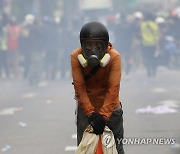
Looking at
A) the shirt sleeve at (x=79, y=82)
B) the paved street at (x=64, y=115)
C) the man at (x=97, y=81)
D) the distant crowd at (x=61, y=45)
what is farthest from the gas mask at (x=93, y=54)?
the distant crowd at (x=61, y=45)

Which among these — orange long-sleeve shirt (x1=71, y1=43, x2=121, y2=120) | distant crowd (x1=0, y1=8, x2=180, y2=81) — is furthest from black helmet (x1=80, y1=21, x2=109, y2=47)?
distant crowd (x1=0, y1=8, x2=180, y2=81)

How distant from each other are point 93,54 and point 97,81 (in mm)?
289

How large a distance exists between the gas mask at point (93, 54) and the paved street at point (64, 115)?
2455mm

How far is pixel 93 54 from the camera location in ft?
13.1

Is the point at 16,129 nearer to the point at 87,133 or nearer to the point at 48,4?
the point at 87,133

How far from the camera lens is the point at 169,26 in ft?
55.5

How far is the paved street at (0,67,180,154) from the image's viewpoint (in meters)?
6.71

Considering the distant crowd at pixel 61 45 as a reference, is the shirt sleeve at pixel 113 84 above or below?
above

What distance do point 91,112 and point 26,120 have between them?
4801 millimetres

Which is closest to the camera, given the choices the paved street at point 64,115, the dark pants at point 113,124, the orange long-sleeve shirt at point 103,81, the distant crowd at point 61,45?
the orange long-sleeve shirt at point 103,81

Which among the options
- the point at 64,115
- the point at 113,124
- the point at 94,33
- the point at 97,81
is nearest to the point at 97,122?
the point at 113,124

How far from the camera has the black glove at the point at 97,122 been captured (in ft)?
12.9

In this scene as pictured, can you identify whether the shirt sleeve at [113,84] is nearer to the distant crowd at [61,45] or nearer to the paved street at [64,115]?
the paved street at [64,115]

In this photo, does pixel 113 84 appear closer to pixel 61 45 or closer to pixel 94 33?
pixel 94 33
